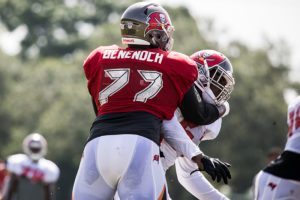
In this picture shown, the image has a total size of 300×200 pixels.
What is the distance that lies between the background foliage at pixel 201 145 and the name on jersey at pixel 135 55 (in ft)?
76.2

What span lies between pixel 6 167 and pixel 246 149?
29421 millimetres

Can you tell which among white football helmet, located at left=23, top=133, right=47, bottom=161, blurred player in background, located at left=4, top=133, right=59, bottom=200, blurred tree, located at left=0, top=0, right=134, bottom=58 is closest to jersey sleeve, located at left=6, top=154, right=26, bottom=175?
blurred player in background, located at left=4, top=133, right=59, bottom=200

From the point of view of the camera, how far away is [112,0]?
240ft

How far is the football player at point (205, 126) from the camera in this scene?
342 inches

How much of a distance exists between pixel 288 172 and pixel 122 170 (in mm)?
1197

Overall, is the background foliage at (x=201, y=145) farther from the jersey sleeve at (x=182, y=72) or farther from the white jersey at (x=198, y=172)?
the jersey sleeve at (x=182, y=72)

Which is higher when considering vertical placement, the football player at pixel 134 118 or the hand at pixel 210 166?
the football player at pixel 134 118

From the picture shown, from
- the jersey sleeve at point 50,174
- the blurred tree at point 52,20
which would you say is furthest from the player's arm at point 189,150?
the blurred tree at point 52,20

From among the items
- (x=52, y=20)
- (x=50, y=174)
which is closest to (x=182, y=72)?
(x=50, y=174)

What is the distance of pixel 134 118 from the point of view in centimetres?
797

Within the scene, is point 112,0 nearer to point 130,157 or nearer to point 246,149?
point 246,149

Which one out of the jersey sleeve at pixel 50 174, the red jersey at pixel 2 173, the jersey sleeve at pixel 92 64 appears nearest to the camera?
the jersey sleeve at pixel 92 64

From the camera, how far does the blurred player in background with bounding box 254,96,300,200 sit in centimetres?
782

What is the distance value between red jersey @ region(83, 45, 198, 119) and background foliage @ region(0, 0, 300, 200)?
23302 mm
